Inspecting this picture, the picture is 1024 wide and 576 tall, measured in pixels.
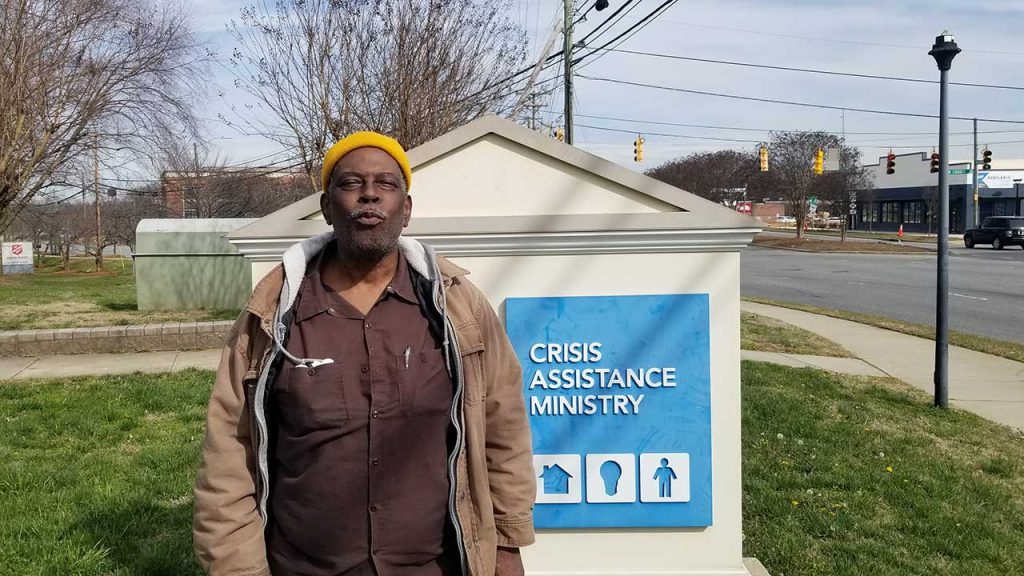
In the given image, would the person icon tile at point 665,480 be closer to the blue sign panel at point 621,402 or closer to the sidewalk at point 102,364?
the blue sign panel at point 621,402

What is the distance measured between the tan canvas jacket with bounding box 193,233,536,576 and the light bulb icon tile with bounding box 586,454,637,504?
990 mm

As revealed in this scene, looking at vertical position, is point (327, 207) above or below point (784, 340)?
above

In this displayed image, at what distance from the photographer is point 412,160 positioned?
3162 mm

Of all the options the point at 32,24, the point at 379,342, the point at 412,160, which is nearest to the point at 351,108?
the point at 32,24

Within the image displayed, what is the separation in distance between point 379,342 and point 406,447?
0.26 meters

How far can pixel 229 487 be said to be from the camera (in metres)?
2.07

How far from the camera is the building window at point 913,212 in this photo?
203 feet

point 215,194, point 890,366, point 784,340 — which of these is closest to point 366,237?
point 890,366

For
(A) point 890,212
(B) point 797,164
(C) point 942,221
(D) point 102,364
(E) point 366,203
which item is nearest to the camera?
(E) point 366,203

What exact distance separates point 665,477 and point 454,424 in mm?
1361

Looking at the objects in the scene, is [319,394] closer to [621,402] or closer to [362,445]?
[362,445]

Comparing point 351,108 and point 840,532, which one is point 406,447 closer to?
point 840,532

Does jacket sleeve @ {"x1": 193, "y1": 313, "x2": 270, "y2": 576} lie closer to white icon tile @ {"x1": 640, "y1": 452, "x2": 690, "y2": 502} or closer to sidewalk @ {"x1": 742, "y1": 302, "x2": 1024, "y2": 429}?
white icon tile @ {"x1": 640, "y1": 452, "x2": 690, "y2": 502}

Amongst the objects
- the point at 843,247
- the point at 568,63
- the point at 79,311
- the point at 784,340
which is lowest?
the point at 784,340
